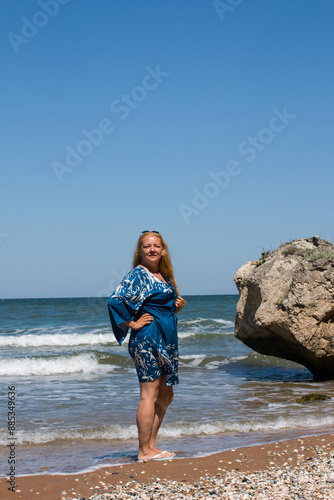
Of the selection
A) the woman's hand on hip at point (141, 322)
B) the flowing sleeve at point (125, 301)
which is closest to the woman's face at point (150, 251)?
the flowing sleeve at point (125, 301)

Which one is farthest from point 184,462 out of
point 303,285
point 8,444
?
point 303,285

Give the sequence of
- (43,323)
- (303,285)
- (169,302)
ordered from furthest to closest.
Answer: (43,323)
(303,285)
(169,302)

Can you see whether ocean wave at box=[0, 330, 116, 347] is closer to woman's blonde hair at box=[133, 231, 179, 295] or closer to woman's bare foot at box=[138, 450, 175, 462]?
woman's bare foot at box=[138, 450, 175, 462]

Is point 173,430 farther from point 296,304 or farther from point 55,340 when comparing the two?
point 55,340

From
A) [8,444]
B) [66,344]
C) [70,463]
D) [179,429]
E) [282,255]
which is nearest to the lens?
[70,463]

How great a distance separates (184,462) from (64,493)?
44.3 inches

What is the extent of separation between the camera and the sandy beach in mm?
3799

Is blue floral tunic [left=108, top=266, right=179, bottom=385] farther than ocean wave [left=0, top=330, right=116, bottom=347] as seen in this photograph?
No

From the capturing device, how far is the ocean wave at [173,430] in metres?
6.00

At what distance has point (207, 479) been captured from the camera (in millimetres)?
4160

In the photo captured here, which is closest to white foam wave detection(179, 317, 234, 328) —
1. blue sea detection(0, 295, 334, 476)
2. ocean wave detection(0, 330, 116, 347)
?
ocean wave detection(0, 330, 116, 347)

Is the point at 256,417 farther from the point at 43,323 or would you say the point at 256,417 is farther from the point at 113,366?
the point at 43,323

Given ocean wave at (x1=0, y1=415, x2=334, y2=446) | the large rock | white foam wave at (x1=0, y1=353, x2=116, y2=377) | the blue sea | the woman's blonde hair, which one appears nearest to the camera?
the woman's blonde hair

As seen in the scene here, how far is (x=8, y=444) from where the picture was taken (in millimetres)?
5762
